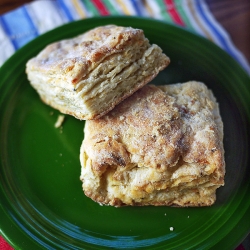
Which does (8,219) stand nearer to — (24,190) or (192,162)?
(24,190)

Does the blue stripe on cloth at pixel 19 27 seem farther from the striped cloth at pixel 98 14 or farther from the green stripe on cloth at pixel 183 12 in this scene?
Answer: the green stripe on cloth at pixel 183 12

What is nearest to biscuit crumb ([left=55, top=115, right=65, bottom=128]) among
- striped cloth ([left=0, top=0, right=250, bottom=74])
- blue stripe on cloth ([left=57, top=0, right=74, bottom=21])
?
striped cloth ([left=0, top=0, right=250, bottom=74])

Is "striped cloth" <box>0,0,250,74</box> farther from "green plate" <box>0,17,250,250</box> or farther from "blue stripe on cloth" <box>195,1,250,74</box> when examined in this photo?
"green plate" <box>0,17,250,250</box>

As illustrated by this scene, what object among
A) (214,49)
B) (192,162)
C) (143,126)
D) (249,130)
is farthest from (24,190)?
(214,49)

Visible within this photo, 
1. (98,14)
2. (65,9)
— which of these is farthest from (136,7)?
(65,9)

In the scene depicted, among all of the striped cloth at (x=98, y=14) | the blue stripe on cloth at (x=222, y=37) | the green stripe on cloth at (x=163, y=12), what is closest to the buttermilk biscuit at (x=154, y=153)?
the blue stripe on cloth at (x=222, y=37)

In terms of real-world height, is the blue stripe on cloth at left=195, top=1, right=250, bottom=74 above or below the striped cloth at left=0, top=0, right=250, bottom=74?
below
